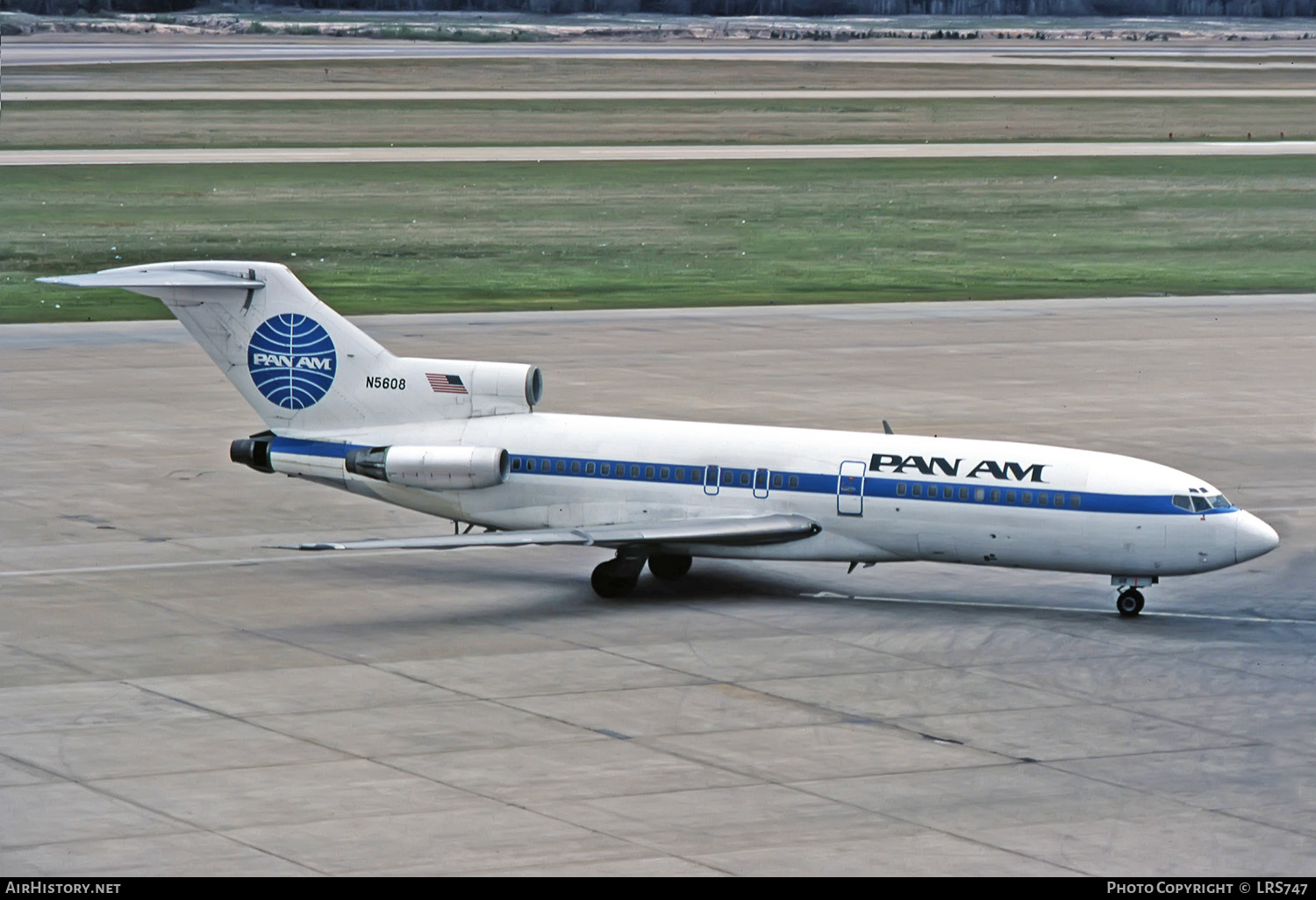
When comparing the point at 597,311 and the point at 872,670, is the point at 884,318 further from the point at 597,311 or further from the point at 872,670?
the point at 872,670

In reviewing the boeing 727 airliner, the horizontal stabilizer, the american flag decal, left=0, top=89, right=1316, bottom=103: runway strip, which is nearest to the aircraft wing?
the boeing 727 airliner

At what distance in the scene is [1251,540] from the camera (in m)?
33.6

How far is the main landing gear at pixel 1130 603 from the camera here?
3447cm

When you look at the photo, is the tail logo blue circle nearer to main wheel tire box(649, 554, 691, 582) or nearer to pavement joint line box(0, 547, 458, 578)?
pavement joint line box(0, 547, 458, 578)

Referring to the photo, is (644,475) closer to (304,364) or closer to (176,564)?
(304,364)

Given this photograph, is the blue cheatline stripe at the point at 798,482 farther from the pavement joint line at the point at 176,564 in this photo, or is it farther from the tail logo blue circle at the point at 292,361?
the pavement joint line at the point at 176,564

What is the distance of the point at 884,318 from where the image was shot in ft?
234

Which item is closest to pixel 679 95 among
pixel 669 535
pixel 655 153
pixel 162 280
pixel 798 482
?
pixel 655 153

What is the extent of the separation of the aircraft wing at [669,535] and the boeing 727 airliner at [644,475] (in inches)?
1.7

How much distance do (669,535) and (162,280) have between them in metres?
10.4

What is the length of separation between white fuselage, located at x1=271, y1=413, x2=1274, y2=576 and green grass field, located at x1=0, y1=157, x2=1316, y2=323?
3591cm

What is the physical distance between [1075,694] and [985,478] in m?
5.35

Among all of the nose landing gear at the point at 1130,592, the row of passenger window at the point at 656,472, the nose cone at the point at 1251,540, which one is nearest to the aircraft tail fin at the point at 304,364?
the row of passenger window at the point at 656,472

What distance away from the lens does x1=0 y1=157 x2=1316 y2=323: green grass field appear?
7875 cm
